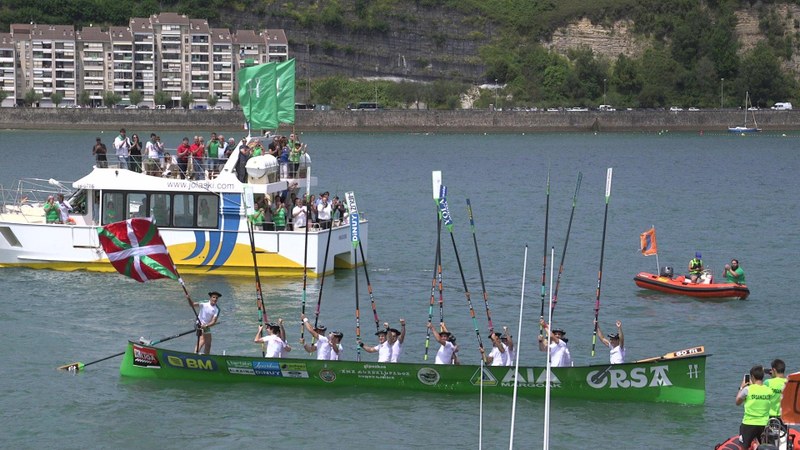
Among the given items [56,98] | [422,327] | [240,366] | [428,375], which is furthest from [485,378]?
[56,98]

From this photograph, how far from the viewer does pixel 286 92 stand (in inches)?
1784

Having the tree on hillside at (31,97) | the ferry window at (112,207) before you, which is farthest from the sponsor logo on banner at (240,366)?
the tree on hillside at (31,97)

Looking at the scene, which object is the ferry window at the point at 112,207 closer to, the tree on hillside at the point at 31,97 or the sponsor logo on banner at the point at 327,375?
the sponsor logo on banner at the point at 327,375

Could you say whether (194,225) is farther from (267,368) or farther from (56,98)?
(56,98)

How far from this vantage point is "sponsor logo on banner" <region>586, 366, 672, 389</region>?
28359mm

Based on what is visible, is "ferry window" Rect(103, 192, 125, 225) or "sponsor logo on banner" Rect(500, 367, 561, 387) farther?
"ferry window" Rect(103, 192, 125, 225)

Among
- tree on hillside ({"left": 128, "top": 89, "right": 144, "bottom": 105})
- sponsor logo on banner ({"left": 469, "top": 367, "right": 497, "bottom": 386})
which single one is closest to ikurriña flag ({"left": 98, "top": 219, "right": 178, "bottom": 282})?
sponsor logo on banner ({"left": 469, "top": 367, "right": 497, "bottom": 386})

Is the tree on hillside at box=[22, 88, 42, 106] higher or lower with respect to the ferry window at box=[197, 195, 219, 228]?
lower

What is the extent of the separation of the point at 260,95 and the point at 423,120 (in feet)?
460

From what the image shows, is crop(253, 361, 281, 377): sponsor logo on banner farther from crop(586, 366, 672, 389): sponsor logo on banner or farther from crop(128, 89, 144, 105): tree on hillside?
crop(128, 89, 144, 105): tree on hillside

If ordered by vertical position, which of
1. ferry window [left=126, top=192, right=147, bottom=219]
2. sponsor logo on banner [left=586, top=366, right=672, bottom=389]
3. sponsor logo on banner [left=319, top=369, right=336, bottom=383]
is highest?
ferry window [left=126, top=192, right=147, bottom=219]

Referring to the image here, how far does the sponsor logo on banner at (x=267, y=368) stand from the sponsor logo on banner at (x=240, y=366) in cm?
11

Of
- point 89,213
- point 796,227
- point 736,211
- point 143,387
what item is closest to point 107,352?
point 143,387

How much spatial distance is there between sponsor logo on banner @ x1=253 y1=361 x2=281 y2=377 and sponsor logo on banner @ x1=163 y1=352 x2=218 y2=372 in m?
0.94
